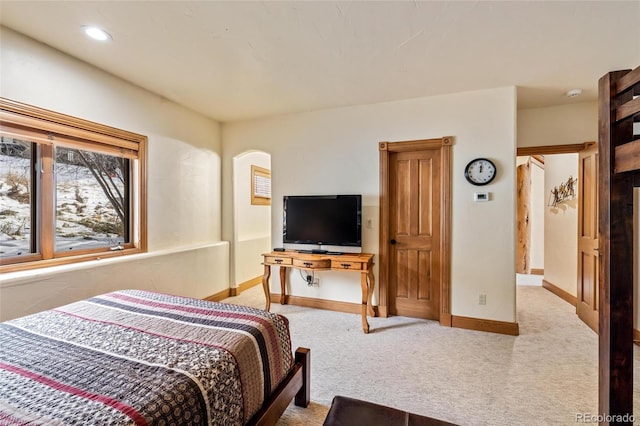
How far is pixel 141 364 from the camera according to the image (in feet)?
3.94

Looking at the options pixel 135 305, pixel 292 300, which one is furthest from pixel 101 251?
pixel 292 300

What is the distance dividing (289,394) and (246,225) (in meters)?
3.40

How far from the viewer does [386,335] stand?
294 cm

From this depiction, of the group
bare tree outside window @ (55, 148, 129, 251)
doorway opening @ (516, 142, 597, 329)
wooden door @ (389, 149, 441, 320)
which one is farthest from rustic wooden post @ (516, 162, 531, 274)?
bare tree outside window @ (55, 148, 129, 251)

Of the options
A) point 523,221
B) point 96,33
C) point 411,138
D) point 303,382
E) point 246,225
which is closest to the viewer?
point 303,382

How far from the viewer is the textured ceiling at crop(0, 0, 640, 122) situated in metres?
1.84

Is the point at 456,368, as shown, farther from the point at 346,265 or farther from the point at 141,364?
the point at 141,364

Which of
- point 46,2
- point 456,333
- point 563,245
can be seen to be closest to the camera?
point 46,2

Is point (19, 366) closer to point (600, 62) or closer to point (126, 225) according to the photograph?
point (126, 225)

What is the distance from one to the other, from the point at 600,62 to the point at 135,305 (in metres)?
4.19

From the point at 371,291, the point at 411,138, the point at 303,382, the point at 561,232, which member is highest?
the point at 411,138

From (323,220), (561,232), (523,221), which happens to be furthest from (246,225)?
(523,221)

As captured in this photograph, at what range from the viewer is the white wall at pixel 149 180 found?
6.96 feet

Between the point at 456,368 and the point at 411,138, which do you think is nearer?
the point at 456,368
